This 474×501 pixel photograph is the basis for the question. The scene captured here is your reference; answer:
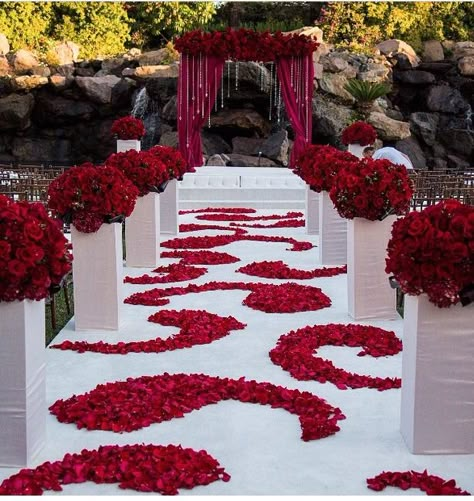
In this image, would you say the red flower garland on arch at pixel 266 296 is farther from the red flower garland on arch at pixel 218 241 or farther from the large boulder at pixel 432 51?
the large boulder at pixel 432 51

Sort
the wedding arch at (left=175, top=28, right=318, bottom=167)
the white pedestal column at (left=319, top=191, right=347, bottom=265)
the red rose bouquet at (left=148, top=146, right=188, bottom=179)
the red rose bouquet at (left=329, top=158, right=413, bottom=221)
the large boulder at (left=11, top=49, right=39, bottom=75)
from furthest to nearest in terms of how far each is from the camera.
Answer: the large boulder at (left=11, top=49, right=39, bottom=75)
the wedding arch at (left=175, top=28, right=318, bottom=167)
the red rose bouquet at (left=148, top=146, right=188, bottom=179)
the white pedestal column at (left=319, top=191, right=347, bottom=265)
the red rose bouquet at (left=329, top=158, right=413, bottom=221)

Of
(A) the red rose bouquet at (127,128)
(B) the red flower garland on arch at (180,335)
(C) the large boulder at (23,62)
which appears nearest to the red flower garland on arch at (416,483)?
(B) the red flower garland on arch at (180,335)

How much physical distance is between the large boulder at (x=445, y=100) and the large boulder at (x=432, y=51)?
1563 mm

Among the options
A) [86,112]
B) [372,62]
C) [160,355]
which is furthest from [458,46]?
[160,355]

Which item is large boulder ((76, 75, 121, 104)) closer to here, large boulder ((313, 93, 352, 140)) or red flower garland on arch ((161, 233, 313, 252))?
large boulder ((313, 93, 352, 140))

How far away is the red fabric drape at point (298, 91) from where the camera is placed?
18594 mm

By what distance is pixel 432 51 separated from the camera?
2947 cm

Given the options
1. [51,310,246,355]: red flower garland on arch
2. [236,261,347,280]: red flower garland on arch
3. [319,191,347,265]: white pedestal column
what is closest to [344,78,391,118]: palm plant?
[319,191,347,265]: white pedestal column

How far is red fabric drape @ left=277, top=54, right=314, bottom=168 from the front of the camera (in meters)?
18.6

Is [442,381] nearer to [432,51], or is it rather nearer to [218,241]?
[218,241]

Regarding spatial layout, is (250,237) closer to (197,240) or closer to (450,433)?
(197,240)

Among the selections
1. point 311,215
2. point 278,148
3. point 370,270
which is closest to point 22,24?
point 278,148

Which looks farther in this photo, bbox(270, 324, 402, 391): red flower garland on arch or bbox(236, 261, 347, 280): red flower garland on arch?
bbox(236, 261, 347, 280): red flower garland on arch

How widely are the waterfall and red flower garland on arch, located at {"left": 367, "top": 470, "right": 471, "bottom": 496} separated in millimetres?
22699
